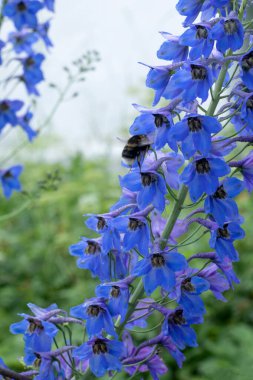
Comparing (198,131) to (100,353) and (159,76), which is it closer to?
(159,76)

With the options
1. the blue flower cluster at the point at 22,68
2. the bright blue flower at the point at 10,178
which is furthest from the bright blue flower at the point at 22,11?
the bright blue flower at the point at 10,178

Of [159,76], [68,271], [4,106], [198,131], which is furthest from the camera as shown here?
[68,271]

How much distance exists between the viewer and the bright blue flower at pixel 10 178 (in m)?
2.46

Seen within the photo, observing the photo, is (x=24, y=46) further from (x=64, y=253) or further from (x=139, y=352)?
(x=64, y=253)

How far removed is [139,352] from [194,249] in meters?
1.86

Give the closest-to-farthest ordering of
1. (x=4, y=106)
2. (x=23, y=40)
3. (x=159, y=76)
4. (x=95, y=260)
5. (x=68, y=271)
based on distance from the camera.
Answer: (x=159, y=76), (x=95, y=260), (x=4, y=106), (x=23, y=40), (x=68, y=271)

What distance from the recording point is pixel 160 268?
121 cm

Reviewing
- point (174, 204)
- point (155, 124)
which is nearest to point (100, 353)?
point (174, 204)

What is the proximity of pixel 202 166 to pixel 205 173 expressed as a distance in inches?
0.7

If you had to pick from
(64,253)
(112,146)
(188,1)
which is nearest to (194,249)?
(64,253)

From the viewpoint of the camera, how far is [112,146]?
591cm

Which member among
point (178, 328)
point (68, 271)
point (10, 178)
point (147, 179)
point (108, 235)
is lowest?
point (68, 271)

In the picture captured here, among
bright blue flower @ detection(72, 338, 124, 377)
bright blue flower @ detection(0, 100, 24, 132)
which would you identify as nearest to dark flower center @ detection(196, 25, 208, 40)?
bright blue flower @ detection(72, 338, 124, 377)

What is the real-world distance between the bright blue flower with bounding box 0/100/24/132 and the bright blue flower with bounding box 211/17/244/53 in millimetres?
1313
